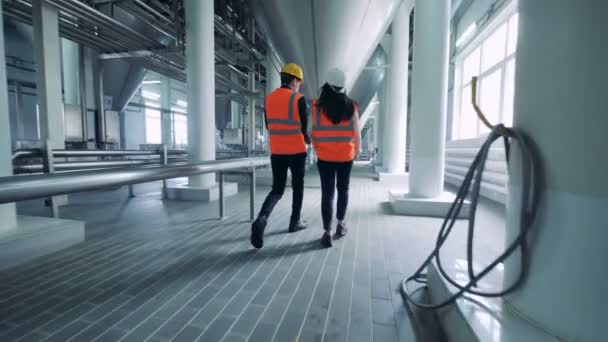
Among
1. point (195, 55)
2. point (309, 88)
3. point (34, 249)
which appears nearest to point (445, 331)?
point (34, 249)

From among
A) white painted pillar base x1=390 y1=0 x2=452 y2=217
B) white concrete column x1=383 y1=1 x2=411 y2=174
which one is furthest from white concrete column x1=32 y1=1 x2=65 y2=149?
white concrete column x1=383 y1=1 x2=411 y2=174

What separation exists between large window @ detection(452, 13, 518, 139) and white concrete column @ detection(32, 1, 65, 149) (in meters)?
7.02

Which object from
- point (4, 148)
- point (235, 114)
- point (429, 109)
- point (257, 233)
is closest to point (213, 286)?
point (257, 233)

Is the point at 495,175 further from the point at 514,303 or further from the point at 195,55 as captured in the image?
the point at 195,55

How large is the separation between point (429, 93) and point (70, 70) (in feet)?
24.1

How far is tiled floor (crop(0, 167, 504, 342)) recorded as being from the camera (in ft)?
3.98

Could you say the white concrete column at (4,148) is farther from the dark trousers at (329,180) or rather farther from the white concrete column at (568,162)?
the white concrete column at (568,162)

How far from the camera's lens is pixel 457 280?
1.29 m

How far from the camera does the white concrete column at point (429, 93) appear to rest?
3.19 metres

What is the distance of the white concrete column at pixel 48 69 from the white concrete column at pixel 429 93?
4.91 metres

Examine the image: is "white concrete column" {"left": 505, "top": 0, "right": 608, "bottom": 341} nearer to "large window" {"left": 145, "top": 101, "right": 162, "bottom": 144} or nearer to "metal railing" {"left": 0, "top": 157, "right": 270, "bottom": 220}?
"metal railing" {"left": 0, "top": 157, "right": 270, "bottom": 220}

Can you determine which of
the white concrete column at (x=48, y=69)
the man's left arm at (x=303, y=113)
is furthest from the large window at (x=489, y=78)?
the white concrete column at (x=48, y=69)

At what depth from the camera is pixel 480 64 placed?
7.55m

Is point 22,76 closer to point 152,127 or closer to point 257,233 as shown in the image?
point 152,127
